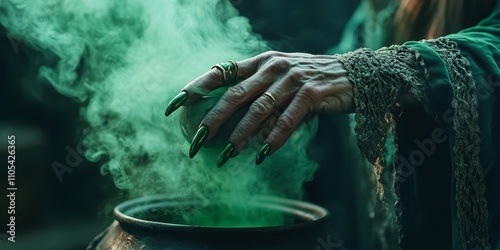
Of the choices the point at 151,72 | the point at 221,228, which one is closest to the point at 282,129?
the point at 221,228

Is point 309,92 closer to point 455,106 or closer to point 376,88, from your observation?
point 376,88

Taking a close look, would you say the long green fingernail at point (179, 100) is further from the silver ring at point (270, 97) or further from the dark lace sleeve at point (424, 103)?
the dark lace sleeve at point (424, 103)

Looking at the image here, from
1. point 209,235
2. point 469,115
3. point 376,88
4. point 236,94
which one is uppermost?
point 236,94

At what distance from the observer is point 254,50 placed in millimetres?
2219

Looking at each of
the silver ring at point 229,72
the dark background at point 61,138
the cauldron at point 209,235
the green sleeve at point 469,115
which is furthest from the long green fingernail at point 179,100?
the dark background at point 61,138

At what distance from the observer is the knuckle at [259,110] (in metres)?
1.22

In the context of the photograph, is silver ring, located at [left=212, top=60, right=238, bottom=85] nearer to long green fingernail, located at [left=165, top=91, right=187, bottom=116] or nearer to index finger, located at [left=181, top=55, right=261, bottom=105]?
index finger, located at [left=181, top=55, right=261, bottom=105]

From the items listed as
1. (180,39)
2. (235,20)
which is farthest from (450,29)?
(180,39)

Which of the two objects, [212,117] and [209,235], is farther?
[209,235]

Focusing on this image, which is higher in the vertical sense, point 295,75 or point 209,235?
point 295,75

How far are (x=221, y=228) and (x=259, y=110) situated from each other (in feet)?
1.25

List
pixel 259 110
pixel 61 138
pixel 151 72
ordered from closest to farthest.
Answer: pixel 259 110 < pixel 151 72 < pixel 61 138

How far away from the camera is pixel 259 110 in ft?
4.02

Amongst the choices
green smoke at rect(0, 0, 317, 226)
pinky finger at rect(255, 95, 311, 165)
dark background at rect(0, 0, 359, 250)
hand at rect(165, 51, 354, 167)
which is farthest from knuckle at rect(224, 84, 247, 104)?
dark background at rect(0, 0, 359, 250)
